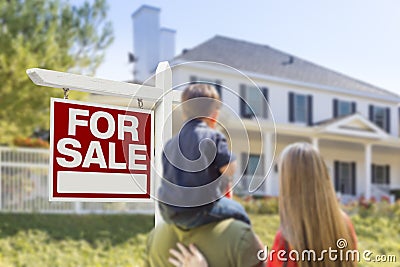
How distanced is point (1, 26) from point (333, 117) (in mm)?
9768

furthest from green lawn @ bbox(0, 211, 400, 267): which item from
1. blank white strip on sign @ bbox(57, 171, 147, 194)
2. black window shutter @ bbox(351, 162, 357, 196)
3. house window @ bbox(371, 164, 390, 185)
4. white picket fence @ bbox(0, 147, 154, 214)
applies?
house window @ bbox(371, 164, 390, 185)

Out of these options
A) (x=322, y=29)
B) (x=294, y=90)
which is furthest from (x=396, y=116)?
(x=322, y=29)

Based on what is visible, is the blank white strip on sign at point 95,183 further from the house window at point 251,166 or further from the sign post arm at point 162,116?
the house window at point 251,166

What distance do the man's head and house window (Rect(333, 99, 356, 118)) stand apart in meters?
14.5

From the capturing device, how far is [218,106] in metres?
1.10

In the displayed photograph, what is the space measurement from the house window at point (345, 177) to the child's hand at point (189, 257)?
1438 cm

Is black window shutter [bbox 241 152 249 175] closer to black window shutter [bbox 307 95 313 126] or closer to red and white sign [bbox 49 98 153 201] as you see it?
red and white sign [bbox 49 98 153 201]

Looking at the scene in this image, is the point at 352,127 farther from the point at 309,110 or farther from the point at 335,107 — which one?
the point at 309,110

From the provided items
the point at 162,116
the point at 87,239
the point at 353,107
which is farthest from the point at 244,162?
the point at 353,107

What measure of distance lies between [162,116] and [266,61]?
13655mm

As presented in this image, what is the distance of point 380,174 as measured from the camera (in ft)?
53.4

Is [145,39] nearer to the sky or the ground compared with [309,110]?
nearer to the sky

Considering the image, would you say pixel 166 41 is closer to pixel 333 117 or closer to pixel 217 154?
pixel 333 117

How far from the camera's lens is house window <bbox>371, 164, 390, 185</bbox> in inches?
634
